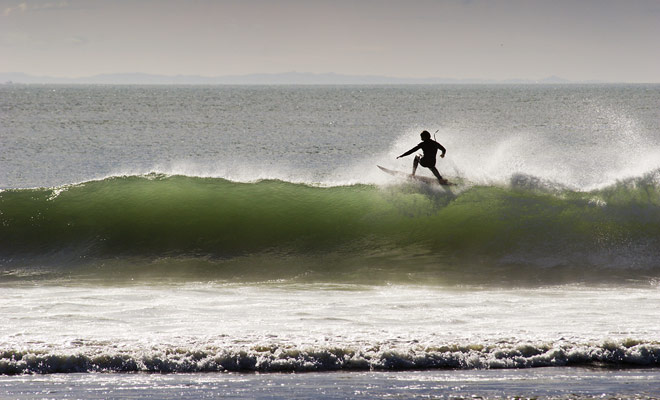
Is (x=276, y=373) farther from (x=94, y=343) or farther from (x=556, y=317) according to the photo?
(x=556, y=317)

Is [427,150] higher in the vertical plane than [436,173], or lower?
higher

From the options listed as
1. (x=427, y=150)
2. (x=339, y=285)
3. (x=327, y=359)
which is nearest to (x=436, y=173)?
(x=427, y=150)

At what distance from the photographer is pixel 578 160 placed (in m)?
35.4

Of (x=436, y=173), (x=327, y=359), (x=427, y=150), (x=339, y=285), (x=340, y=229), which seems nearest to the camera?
(x=327, y=359)

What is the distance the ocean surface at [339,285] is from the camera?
7.19 m

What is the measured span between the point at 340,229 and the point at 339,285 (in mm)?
3232

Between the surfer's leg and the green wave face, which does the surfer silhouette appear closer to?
the surfer's leg

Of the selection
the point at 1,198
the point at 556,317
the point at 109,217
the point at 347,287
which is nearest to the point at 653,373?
the point at 556,317

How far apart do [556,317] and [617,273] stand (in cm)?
385

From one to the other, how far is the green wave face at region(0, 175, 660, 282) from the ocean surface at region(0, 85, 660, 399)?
5 centimetres

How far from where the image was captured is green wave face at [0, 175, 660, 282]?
511 inches

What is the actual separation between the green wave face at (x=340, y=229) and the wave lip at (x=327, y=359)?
4627 millimetres

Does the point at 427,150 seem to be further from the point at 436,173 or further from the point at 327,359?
the point at 327,359

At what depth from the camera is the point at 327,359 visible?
7.49m
